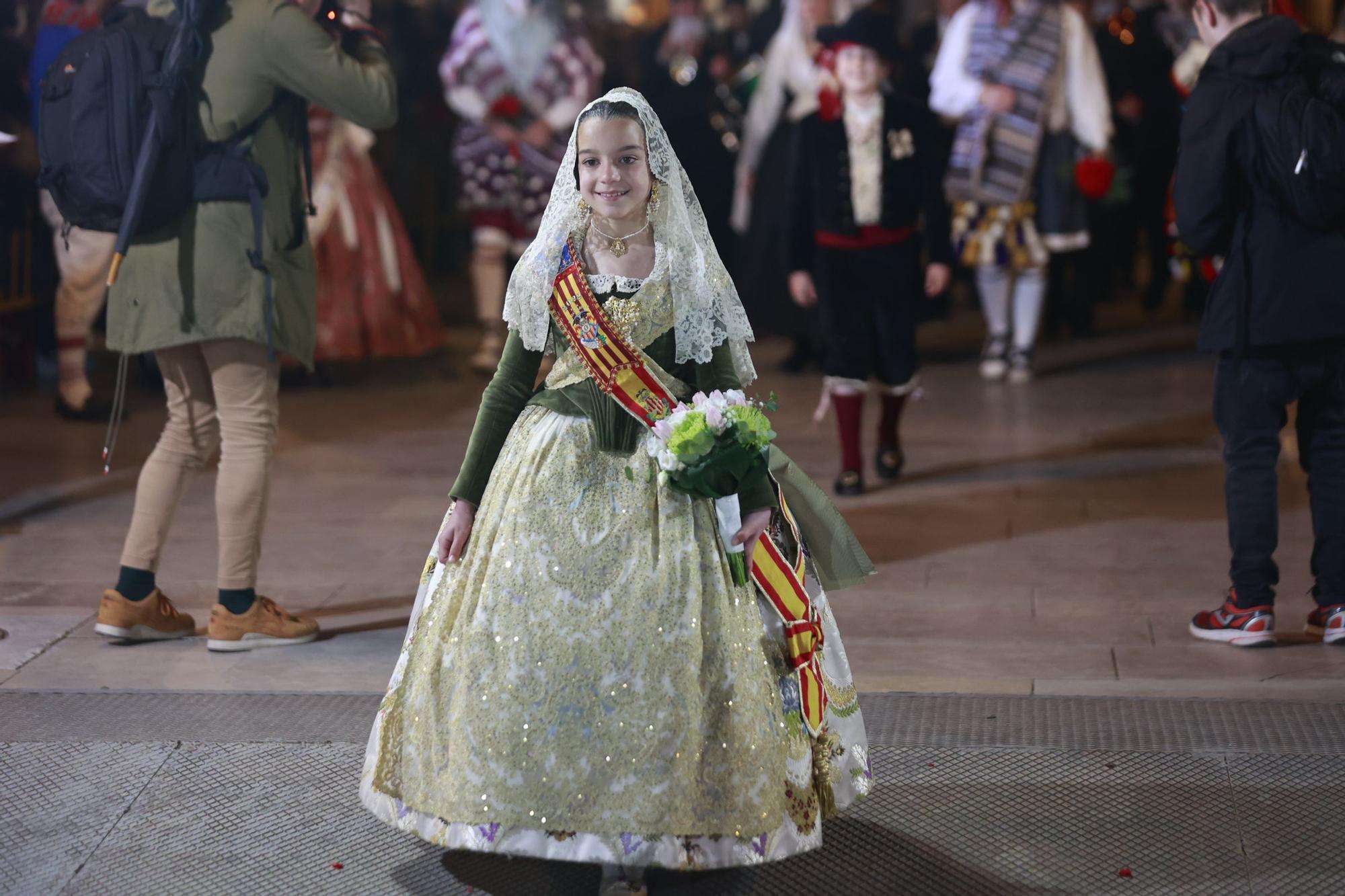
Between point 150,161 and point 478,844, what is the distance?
2258 mm

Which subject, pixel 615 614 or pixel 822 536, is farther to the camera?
pixel 822 536

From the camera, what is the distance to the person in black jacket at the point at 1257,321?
4.63m

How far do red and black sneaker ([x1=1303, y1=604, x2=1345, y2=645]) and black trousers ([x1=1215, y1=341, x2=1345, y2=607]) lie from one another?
0.03 metres

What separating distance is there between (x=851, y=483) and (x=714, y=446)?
12.3 feet

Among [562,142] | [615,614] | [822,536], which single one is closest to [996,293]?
[562,142]

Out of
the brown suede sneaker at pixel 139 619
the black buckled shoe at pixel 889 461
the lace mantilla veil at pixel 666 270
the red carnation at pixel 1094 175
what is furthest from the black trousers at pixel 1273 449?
the red carnation at pixel 1094 175

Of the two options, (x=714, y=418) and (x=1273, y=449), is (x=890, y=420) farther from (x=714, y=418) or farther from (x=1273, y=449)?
(x=714, y=418)

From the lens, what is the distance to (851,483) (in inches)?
271

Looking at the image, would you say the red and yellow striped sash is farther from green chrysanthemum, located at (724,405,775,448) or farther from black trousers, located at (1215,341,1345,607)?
black trousers, located at (1215,341,1345,607)

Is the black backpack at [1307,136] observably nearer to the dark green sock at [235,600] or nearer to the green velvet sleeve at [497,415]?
the green velvet sleeve at [497,415]

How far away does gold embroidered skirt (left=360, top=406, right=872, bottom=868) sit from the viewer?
3145mm

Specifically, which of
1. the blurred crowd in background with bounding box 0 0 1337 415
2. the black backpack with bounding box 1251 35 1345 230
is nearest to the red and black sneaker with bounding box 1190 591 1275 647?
the black backpack with bounding box 1251 35 1345 230

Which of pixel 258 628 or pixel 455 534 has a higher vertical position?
pixel 455 534

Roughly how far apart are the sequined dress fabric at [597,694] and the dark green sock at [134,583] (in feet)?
6.06
